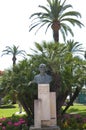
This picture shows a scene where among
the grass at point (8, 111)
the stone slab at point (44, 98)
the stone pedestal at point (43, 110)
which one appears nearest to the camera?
the stone pedestal at point (43, 110)

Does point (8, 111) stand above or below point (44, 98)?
below

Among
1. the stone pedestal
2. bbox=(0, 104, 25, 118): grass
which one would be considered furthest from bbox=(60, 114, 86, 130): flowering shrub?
bbox=(0, 104, 25, 118): grass

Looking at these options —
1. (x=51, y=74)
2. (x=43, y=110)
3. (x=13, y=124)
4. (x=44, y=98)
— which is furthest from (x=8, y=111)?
(x=44, y=98)

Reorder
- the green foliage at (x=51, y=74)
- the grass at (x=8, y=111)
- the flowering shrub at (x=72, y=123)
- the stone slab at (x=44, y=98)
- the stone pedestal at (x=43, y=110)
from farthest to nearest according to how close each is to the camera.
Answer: the grass at (x=8, y=111), the green foliage at (x=51, y=74), the flowering shrub at (x=72, y=123), the stone slab at (x=44, y=98), the stone pedestal at (x=43, y=110)

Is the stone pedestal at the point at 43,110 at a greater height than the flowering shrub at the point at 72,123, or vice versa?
the stone pedestal at the point at 43,110

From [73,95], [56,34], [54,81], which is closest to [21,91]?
[54,81]

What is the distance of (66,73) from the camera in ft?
73.2

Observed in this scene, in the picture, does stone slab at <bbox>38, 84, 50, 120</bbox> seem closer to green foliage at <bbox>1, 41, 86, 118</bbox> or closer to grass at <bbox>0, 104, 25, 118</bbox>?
green foliage at <bbox>1, 41, 86, 118</bbox>

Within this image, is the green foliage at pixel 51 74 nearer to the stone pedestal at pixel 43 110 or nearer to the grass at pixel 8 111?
the stone pedestal at pixel 43 110

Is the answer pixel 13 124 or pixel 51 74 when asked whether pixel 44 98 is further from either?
pixel 51 74

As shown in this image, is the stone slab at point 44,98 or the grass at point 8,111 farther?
the grass at point 8,111

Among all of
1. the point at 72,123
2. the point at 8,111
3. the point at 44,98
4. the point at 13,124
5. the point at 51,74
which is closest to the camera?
the point at 44,98

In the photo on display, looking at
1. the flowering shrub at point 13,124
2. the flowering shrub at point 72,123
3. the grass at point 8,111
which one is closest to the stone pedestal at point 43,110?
the flowering shrub at point 13,124

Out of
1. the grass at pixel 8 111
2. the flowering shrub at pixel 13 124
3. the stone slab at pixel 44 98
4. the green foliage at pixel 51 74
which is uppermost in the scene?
→ the green foliage at pixel 51 74
